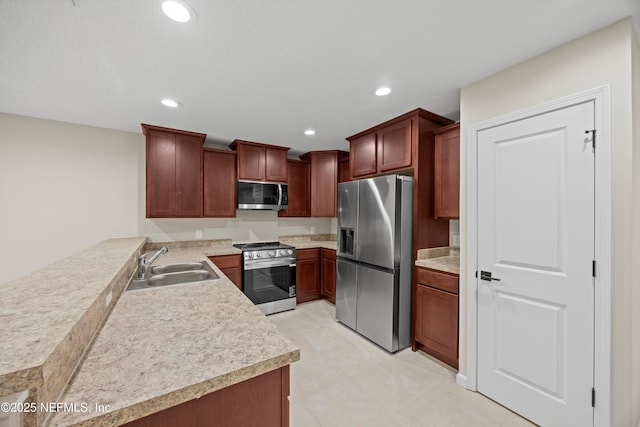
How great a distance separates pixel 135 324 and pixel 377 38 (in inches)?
76.9

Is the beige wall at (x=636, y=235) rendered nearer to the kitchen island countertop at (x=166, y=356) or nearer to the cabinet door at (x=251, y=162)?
the kitchen island countertop at (x=166, y=356)

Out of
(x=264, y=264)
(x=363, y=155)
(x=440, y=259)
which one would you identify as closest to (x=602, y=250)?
(x=440, y=259)

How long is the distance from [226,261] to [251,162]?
4.80 ft

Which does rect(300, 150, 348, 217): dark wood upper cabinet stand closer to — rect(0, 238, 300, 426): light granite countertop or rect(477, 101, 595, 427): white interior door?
A: rect(477, 101, 595, 427): white interior door

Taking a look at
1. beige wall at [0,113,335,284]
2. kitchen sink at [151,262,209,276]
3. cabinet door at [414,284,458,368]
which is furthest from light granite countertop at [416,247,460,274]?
beige wall at [0,113,335,284]

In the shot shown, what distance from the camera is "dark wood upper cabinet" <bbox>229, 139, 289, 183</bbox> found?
11.7 feet

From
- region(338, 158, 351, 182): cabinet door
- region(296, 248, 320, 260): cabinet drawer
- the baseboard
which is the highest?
region(338, 158, 351, 182): cabinet door

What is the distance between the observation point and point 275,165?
12.6 ft

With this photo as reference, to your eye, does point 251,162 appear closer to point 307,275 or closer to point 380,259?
point 307,275

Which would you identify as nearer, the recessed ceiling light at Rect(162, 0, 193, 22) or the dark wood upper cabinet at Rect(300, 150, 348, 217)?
the recessed ceiling light at Rect(162, 0, 193, 22)

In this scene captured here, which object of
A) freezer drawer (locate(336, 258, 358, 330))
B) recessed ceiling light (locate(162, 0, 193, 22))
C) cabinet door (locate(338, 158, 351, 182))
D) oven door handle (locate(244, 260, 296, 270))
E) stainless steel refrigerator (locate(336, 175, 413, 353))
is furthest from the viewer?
cabinet door (locate(338, 158, 351, 182))

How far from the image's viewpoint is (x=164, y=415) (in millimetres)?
696

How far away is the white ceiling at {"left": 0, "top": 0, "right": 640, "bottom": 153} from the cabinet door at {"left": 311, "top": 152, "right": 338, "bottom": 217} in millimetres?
1633

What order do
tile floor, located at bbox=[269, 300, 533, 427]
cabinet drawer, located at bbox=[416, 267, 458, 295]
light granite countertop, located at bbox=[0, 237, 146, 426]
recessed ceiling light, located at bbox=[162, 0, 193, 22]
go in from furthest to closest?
cabinet drawer, located at bbox=[416, 267, 458, 295]
tile floor, located at bbox=[269, 300, 533, 427]
recessed ceiling light, located at bbox=[162, 0, 193, 22]
light granite countertop, located at bbox=[0, 237, 146, 426]
